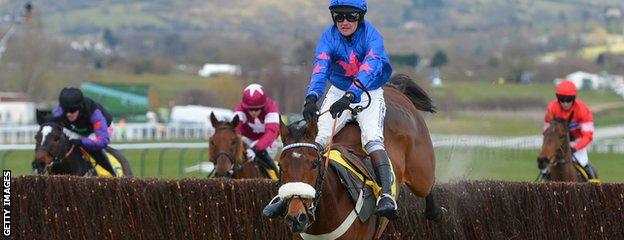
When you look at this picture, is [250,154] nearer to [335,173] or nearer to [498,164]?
[335,173]

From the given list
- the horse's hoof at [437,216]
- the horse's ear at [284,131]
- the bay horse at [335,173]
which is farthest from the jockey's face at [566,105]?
the horse's ear at [284,131]

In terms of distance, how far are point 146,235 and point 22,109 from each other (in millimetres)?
44911

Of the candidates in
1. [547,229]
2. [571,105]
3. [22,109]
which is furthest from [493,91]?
[547,229]

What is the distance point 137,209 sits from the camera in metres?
9.52

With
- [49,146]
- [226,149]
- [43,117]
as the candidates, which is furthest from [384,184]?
[43,117]

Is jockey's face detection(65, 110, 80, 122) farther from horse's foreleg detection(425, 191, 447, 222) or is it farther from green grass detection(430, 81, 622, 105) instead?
green grass detection(430, 81, 622, 105)

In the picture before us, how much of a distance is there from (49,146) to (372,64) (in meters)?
4.28

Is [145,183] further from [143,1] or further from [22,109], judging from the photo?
[143,1]

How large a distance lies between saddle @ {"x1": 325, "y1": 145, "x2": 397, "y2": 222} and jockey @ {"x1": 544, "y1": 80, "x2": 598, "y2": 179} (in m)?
5.16

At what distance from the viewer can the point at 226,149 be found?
11820 mm

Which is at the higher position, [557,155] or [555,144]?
[555,144]

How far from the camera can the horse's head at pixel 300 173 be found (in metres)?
6.55

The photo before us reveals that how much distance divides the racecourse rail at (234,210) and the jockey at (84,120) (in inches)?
71.6

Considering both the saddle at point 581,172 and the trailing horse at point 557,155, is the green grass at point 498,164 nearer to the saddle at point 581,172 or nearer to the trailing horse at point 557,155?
the saddle at point 581,172
